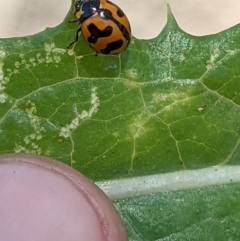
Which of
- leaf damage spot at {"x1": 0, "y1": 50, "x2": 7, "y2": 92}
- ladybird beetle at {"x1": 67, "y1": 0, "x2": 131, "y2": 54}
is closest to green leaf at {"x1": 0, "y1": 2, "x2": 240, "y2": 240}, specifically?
leaf damage spot at {"x1": 0, "y1": 50, "x2": 7, "y2": 92}

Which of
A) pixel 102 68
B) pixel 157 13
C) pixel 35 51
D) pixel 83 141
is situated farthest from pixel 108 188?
pixel 157 13

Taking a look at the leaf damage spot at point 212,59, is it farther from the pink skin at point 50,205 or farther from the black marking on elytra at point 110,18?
the pink skin at point 50,205

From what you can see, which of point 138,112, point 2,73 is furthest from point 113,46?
point 2,73

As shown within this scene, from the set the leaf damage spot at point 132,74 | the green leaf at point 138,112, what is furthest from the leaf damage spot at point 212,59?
the leaf damage spot at point 132,74

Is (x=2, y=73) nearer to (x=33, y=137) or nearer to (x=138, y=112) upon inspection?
(x=33, y=137)

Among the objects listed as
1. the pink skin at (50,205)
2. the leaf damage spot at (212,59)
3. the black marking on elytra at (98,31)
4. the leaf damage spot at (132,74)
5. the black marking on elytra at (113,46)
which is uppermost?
the black marking on elytra at (98,31)

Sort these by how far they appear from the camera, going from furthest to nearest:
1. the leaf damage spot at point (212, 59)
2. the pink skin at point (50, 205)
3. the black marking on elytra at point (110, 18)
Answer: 1. the black marking on elytra at point (110, 18)
2. the leaf damage spot at point (212, 59)
3. the pink skin at point (50, 205)
